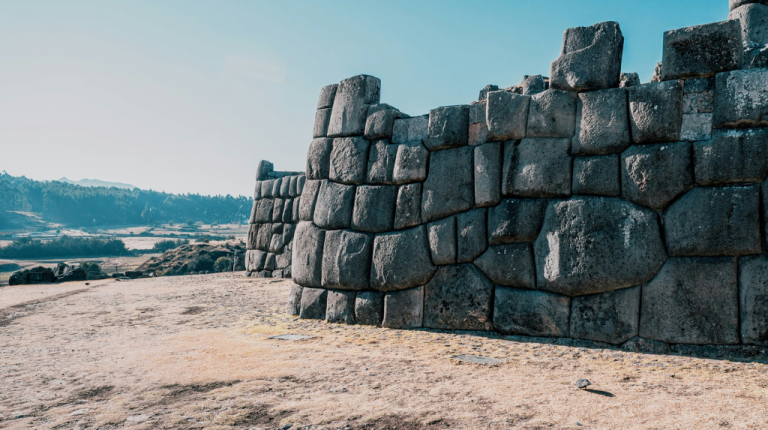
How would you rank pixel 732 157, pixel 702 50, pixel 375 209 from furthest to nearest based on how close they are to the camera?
pixel 375 209 → pixel 702 50 → pixel 732 157

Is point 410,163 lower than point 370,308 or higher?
higher

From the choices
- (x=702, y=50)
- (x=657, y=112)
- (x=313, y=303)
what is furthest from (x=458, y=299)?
(x=702, y=50)

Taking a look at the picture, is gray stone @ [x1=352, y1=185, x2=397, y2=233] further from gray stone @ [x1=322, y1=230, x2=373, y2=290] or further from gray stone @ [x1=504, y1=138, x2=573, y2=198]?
gray stone @ [x1=504, y1=138, x2=573, y2=198]

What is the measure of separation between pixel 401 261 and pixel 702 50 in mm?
3671

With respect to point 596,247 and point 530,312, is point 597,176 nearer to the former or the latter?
point 596,247

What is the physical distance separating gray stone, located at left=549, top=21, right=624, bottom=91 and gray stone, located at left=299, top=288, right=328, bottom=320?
3.89 metres

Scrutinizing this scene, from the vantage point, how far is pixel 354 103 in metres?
6.62

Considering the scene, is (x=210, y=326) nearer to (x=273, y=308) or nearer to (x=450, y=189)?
(x=273, y=308)

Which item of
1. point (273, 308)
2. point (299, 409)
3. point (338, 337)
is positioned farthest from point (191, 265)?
point (299, 409)

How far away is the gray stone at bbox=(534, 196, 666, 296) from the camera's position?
14.6ft

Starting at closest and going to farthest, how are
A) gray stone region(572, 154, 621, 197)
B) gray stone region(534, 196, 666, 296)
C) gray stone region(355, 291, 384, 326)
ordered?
gray stone region(534, 196, 666, 296)
gray stone region(572, 154, 621, 197)
gray stone region(355, 291, 384, 326)

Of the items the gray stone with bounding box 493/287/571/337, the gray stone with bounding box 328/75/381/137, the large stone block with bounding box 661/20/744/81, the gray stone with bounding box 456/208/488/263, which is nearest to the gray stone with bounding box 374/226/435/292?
the gray stone with bounding box 456/208/488/263

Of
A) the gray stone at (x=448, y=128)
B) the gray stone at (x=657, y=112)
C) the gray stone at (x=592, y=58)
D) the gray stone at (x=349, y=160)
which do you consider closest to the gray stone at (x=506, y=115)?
the gray stone at (x=448, y=128)

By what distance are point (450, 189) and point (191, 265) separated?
1901 centimetres
